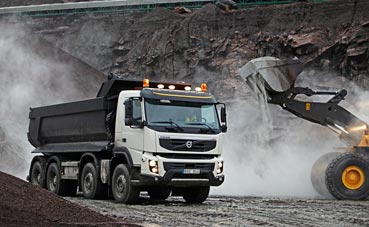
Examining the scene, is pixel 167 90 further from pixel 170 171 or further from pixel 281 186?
pixel 281 186

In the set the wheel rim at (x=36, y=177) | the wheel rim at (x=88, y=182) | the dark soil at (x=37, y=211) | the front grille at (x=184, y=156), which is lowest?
the dark soil at (x=37, y=211)

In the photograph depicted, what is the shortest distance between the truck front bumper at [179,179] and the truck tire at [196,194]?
78 cm

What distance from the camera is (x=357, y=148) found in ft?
53.2

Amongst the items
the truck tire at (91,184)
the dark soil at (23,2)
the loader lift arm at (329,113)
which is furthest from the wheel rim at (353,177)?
the dark soil at (23,2)

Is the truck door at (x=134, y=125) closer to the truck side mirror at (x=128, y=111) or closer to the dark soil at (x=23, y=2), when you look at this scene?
the truck side mirror at (x=128, y=111)

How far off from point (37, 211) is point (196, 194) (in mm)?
6337

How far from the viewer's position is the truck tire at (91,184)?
1480cm

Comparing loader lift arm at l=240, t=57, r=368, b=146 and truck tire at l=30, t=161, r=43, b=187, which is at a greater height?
loader lift arm at l=240, t=57, r=368, b=146

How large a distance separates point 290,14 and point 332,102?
777 inches

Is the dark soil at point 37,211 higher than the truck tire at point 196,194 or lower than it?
lower

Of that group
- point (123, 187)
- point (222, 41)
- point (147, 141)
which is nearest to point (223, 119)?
point (147, 141)

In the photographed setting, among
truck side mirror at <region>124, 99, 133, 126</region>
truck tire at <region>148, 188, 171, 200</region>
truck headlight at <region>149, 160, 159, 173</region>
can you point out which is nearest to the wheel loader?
truck tire at <region>148, 188, 171, 200</region>

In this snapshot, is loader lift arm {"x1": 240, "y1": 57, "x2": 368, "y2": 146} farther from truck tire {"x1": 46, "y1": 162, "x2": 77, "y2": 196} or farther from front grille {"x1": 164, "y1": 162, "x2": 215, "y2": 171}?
truck tire {"x1": 46, "y1": 162, "x2": 77, "y2": 196}

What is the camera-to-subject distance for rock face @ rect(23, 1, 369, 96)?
32.5 meters
